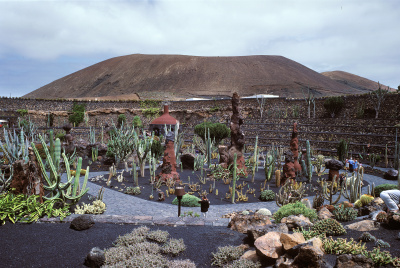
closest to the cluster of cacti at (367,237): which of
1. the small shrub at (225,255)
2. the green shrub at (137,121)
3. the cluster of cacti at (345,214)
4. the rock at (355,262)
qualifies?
the rock at (355,262)

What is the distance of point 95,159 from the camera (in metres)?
15.3

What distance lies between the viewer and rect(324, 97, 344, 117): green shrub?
21.9 metres

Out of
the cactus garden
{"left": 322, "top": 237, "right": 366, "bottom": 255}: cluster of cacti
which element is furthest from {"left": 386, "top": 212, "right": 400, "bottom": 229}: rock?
{"left": 322, "top": 237, "right": 366, "bottom": 255}: cluster of cacti

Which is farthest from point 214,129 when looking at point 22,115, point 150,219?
point 22,115

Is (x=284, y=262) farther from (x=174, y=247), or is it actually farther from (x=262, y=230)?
(x=174, y=247)

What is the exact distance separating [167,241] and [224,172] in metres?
6.61

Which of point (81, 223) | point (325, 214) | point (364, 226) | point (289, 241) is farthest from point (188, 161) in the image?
point (289, 241)

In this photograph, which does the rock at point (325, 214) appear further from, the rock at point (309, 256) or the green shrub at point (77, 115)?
the green shrub at point (77, 115)

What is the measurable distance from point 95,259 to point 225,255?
71.7 inches

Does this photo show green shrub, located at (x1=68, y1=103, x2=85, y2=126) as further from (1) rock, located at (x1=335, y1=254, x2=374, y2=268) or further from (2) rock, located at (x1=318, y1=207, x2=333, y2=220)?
(1) rock, located at (x1=335, y1=254, x2=374, y2=268)

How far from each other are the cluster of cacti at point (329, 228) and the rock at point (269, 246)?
1053 mm

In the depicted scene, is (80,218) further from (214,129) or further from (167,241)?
(214,129)

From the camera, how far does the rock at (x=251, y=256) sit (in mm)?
4430

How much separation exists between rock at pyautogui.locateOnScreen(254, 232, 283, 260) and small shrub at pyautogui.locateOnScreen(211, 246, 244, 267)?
33 cm
